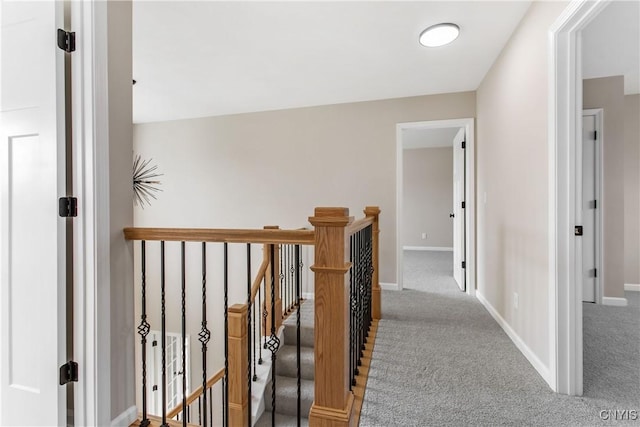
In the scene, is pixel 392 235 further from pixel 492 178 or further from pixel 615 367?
pixel 615 367

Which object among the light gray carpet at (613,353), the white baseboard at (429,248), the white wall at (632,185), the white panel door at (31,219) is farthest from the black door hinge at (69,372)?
the white baseboard at (429,248)

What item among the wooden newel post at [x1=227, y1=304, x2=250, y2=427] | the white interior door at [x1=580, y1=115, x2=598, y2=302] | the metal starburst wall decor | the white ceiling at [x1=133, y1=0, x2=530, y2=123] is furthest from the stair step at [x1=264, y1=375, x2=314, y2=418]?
the white interior door at [x1=580, y1=115, x2=598, y2=302]

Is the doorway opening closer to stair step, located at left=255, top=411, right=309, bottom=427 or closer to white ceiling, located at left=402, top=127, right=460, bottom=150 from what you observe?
stair step, located at left=255, top=411, right=309, bottom=427

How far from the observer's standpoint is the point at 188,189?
4477 millimetres

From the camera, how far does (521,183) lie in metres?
2.13

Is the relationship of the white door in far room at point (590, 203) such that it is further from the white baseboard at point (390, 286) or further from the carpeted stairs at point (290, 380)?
the carpeted stairs at point (290, 380)

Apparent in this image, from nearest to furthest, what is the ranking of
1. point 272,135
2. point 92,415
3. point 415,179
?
point 92,415 < point 272,135 < point 415,179

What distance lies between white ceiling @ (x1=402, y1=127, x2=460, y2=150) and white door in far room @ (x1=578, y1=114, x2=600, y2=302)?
2.40m

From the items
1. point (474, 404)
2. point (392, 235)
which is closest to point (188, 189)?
point (392, 235)

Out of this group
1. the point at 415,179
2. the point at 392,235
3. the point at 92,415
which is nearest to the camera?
the point at 92,415

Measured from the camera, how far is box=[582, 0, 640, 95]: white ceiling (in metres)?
2.10

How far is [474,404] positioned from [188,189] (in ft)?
13.9

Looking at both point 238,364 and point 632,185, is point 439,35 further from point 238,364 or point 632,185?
point 632,185

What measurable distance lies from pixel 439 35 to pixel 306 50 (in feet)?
3.50
